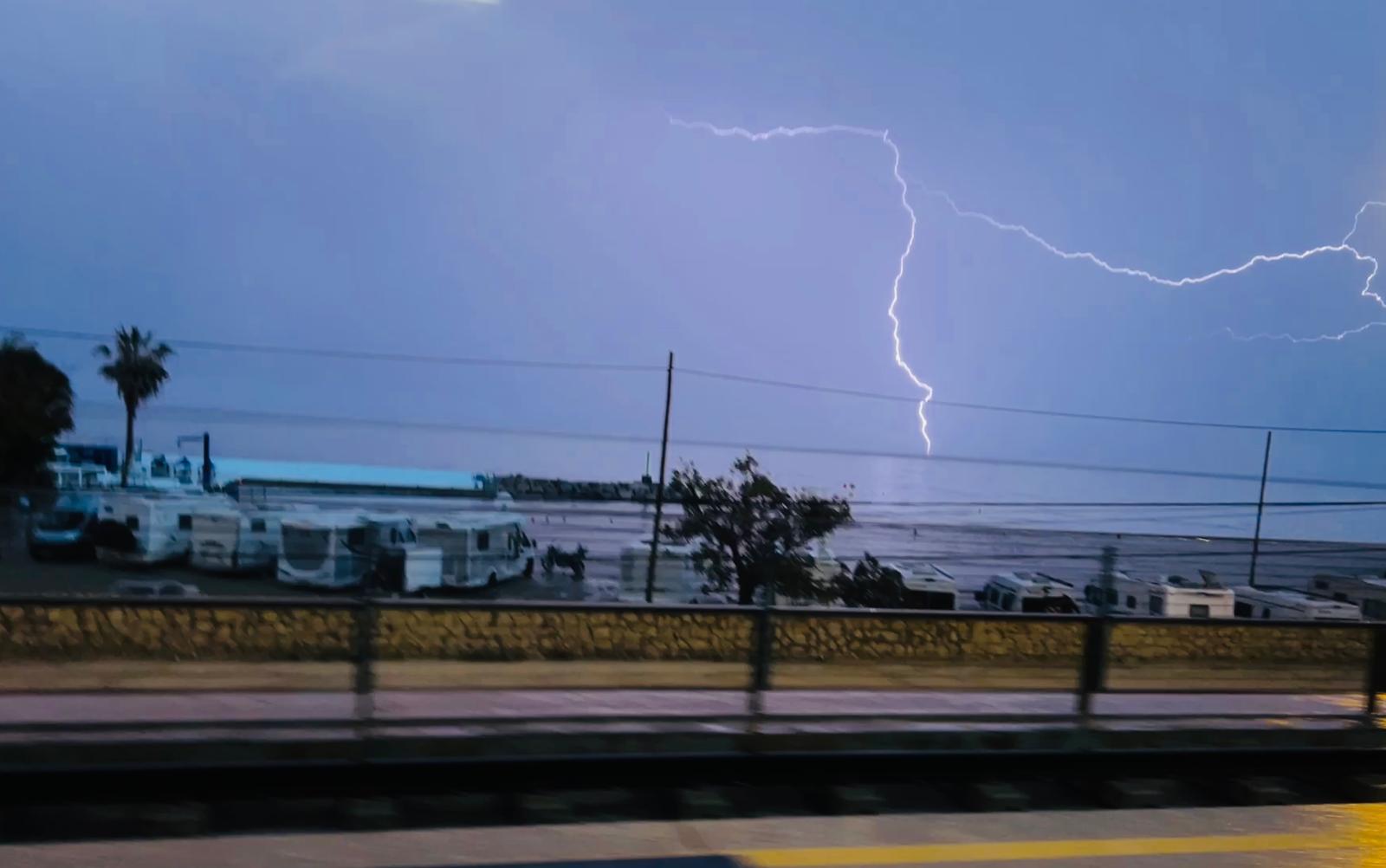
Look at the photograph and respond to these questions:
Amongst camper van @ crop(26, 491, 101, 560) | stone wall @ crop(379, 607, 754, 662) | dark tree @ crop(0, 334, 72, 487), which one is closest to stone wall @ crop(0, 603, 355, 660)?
stone wall @ crop(379, 607, 754, 662)

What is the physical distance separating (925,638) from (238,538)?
8.58 meters

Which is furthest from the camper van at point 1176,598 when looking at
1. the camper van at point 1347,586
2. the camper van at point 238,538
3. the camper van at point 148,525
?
the camper van at point 148,525

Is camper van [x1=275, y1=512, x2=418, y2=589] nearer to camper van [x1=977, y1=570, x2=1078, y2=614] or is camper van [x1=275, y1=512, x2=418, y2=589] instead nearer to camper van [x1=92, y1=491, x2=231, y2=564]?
camper van [x1=92, y1=491, x2=231, y2=564]

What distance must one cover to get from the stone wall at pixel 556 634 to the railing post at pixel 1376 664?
16.6 ft

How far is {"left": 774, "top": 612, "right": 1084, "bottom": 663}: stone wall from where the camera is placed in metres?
6.87

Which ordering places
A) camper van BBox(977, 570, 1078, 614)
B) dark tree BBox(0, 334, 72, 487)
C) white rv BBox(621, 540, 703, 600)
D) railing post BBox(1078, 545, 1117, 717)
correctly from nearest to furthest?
railing post BBox(1078, 545, 1117, 717)
white rv BBox(621, 540, 703, 600)
camper van BBox(977, 570, 1078, 614)
dark tree BBox(0, 334, 72, 487)

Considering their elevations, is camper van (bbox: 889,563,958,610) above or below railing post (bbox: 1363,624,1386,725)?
below

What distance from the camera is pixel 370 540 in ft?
22.3

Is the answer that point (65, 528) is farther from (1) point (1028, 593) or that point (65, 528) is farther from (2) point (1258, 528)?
(2) point (1258, 528)

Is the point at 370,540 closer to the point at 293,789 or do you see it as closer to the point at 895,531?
the point at 293,789

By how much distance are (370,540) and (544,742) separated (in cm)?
200

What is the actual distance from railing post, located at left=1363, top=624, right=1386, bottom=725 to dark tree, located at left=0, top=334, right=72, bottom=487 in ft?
88.2

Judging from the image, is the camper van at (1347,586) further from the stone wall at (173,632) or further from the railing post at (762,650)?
the stone wall at (173,632)

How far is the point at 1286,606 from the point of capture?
1582 cm
